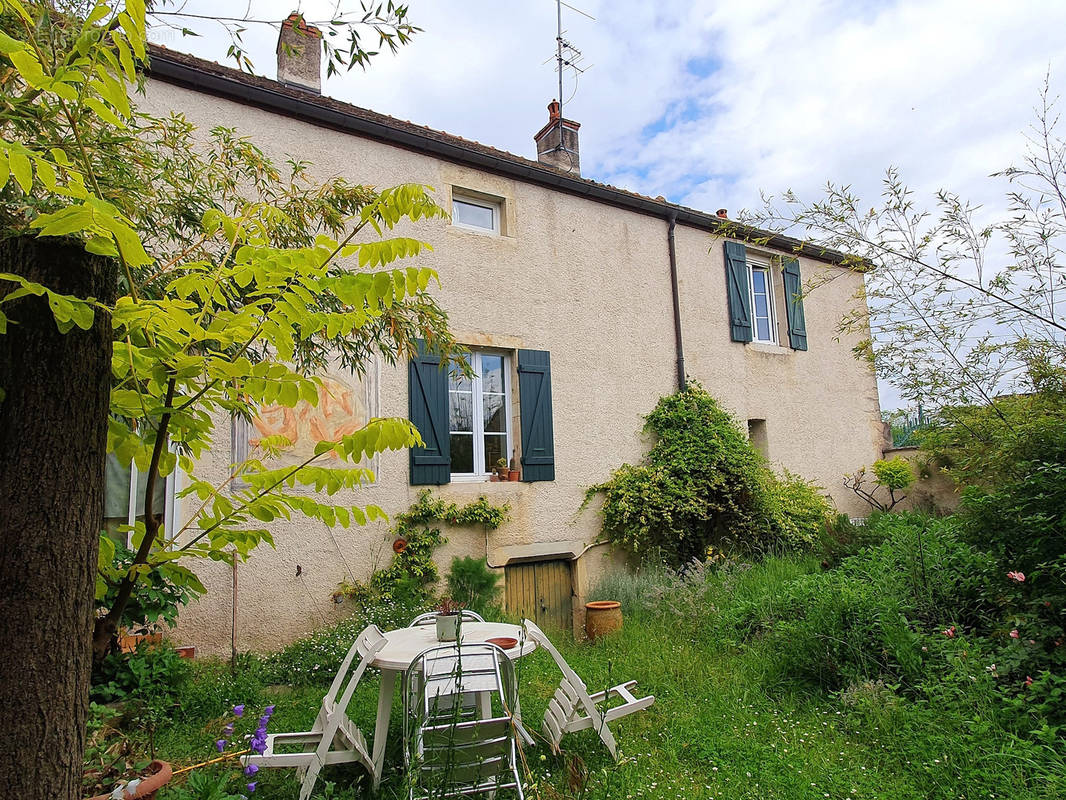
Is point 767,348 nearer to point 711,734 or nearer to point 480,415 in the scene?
point 480,415

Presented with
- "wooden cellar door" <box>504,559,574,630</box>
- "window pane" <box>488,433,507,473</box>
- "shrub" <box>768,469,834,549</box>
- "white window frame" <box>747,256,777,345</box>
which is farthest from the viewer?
"white window frame" <box>747,256,777,345</box>

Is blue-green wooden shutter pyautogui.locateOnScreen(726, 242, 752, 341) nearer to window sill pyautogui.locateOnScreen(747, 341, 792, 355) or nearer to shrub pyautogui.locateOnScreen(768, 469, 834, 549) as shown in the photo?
window sill pyautogui.locateOnScreen(747, 341, 792, 355)

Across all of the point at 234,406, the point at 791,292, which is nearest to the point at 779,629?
the point at 234,406

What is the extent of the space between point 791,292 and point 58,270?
36.0 ft

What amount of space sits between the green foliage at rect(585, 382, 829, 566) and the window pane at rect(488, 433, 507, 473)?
4.28ft

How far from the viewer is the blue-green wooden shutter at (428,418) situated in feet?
22.0

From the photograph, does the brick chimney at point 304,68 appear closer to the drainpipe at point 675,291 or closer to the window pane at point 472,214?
the window pane at point 472,214

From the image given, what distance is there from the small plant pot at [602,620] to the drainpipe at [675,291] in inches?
146

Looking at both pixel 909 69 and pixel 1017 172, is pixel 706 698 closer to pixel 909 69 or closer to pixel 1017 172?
pixel 1017 172

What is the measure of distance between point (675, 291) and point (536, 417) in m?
3.25

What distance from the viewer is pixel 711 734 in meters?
3.93

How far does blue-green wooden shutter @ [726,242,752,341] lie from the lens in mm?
9789

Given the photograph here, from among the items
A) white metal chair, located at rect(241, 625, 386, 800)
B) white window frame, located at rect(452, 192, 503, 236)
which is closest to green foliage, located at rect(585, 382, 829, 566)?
white window frame, located at rect(452, 192, 503, 236)

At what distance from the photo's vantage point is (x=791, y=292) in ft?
35.0
